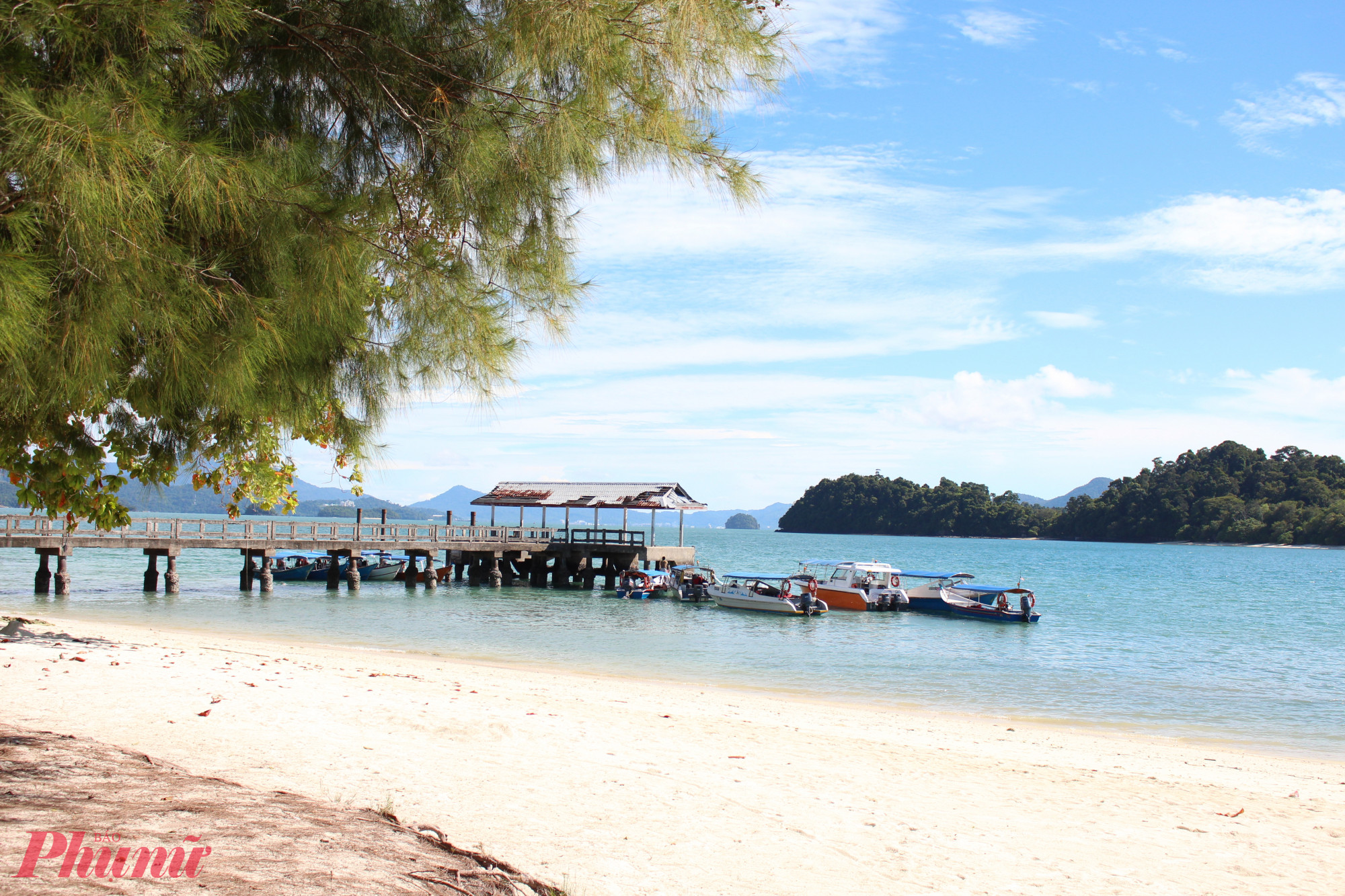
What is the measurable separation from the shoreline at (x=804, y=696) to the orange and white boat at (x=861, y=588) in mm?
20332

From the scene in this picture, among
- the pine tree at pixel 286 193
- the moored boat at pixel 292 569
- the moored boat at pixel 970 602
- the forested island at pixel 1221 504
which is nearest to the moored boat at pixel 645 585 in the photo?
the moored boat at pixel 970 602

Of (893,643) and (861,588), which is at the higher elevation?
(861,588)

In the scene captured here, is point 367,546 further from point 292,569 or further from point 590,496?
point 590,496

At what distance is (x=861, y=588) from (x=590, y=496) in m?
14.1

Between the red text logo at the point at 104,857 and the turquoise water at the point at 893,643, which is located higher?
the red text logo at the point at 104,857

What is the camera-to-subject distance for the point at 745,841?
734 centimetres

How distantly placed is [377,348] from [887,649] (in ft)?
81.6

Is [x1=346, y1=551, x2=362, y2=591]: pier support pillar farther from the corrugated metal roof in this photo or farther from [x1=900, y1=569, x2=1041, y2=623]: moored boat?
[x1=900, y1=569, x2=1041, y2=623]: moored boat

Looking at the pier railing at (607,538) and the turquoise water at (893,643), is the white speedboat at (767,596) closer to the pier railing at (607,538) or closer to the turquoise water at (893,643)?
the turquoise water at (893,643)

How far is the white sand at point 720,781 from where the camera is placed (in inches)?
277

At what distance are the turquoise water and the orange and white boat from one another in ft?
3.42

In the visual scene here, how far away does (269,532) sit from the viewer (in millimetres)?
38375

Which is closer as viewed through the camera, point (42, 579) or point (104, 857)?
point (104, 857)

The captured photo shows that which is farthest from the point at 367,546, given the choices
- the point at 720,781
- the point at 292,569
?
the point at 720,781
